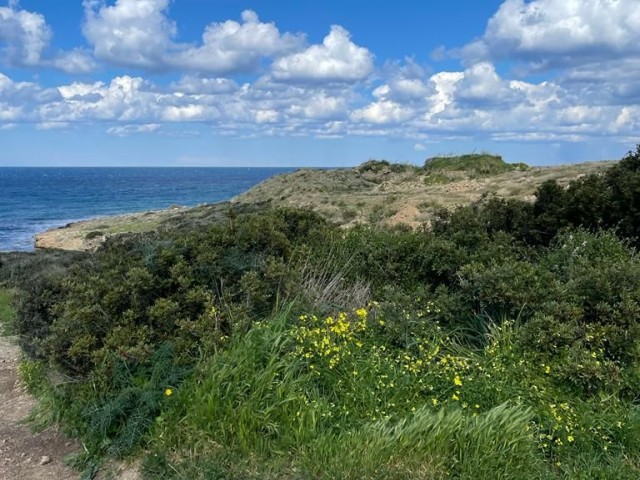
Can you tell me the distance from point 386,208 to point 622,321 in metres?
12.9

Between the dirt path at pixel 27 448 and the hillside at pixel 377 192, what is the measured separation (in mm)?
5721

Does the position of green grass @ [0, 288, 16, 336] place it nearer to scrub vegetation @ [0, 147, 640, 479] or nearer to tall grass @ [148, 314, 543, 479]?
scrub vegetation @ [0, 147, 640, 479]

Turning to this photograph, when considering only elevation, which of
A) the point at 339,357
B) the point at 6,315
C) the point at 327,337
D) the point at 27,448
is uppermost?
the point at 327,337

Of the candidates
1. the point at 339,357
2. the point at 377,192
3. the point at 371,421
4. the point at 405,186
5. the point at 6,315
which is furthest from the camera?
the point at 405,186

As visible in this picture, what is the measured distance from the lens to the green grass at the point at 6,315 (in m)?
9.20

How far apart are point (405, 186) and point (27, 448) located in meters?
21.7

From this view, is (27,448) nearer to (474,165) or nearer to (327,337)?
(327,337)

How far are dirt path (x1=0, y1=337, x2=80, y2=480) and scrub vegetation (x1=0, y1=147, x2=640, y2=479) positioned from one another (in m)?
0.17

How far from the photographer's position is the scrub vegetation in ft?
14.7

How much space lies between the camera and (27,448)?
5.36m

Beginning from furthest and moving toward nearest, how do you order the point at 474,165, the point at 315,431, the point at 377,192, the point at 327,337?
the point at 474,165 → the point at 377,192 → the point at 327,337 → the point at 315,431

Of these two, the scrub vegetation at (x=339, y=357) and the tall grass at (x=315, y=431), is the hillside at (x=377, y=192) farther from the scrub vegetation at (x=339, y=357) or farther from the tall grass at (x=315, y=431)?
the tall grass at (x=315, y=431)

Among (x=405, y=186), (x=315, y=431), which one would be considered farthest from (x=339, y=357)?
(x=405, y=186)

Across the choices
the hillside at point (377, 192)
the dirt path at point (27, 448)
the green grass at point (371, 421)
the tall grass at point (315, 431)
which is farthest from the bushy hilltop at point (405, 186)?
the tall grass at point (315, 431)
